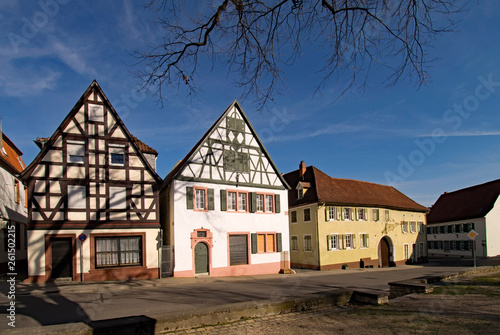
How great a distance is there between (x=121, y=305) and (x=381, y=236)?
1197 inches

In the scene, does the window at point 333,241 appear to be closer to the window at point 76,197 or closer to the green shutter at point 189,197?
the green shutter at point 189,197

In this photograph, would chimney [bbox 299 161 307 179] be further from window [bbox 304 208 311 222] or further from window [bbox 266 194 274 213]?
window [bbox 266 194 274 213]

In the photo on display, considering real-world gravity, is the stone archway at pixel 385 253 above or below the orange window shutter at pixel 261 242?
below

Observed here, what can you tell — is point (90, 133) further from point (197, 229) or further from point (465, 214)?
point (465, 214)

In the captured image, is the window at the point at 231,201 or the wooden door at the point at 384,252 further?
the wooden door at the point at 384,252

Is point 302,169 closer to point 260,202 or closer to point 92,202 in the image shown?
point 260,202

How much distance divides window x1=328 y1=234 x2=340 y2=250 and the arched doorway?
7.02m

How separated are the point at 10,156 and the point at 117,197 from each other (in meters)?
12.1

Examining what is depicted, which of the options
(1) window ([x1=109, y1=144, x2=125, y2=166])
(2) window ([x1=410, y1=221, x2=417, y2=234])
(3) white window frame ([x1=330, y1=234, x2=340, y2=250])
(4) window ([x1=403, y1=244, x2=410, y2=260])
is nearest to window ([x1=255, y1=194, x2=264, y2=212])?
(3) white window frame ([x1=330, y1=234, x2=340, y2=250])

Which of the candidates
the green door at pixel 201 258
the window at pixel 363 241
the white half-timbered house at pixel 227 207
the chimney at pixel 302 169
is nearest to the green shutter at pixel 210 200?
the white half-timbered house at pixel 227 207

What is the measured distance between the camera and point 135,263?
66.5 feet

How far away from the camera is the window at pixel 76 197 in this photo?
19.3m

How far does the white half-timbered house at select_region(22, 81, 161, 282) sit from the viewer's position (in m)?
18.7

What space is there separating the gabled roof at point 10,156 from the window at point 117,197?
25.4 feet
